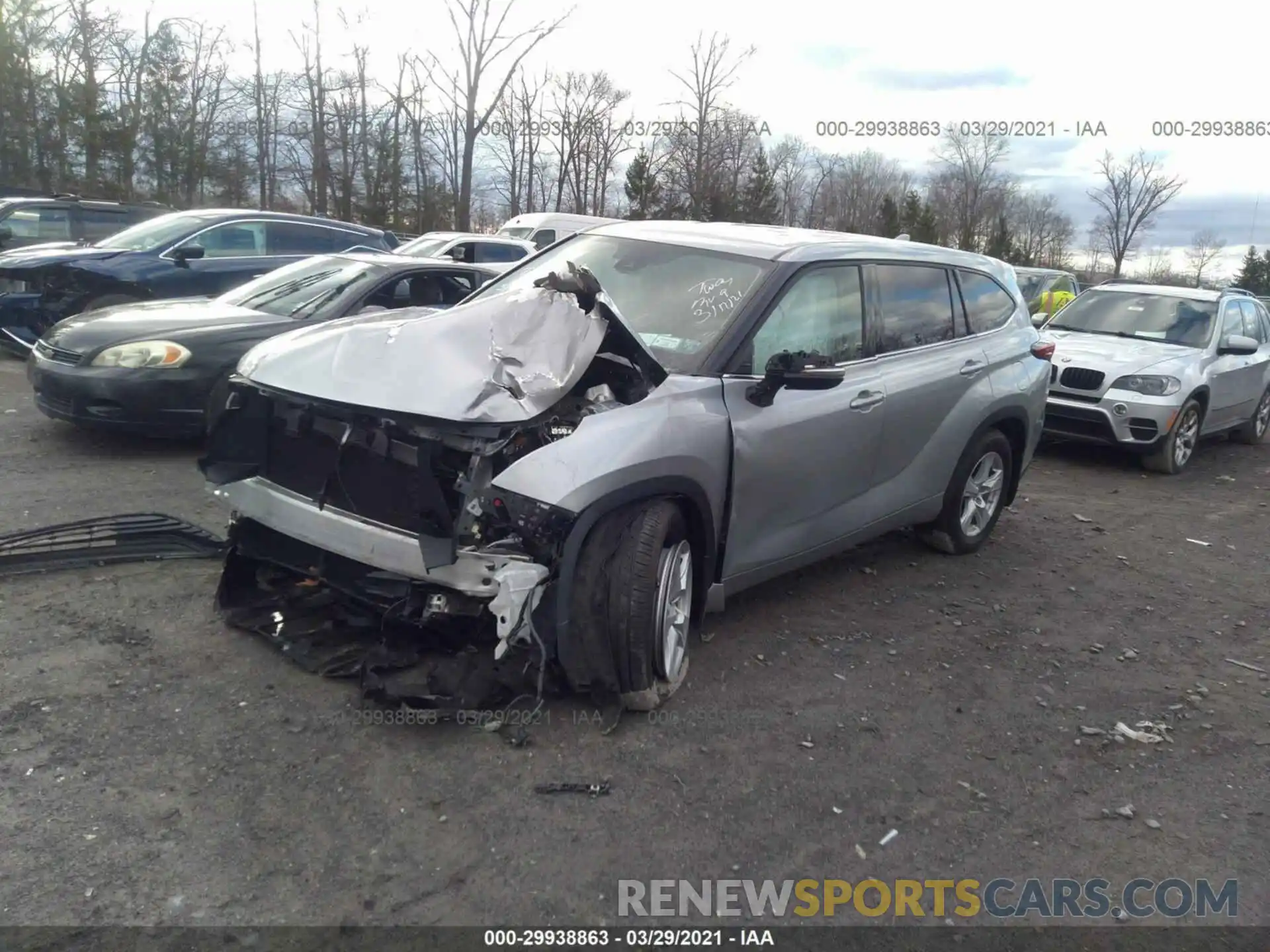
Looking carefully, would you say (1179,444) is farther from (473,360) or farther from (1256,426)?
(473,360)

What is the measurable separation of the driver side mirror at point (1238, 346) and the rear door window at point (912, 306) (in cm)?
590

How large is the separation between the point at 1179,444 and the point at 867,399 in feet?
21.1

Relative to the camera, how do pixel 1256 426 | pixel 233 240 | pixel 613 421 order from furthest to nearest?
pixel 1256 426 → pixel 233 240 → pixel 613 421

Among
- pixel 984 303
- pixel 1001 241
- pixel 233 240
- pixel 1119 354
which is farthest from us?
pixel 1001 241

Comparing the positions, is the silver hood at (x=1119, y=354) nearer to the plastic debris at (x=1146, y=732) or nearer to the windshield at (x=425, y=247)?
the plastic debris at (x=1146, y=732)

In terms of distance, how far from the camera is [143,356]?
648cm

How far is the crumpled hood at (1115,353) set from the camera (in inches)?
373

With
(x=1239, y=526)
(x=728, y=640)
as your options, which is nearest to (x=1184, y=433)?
(x=1239, y=526)

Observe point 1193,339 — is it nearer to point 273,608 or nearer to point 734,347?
point 734,347

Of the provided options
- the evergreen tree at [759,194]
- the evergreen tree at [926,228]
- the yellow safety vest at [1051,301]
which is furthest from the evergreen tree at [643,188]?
the yellow safety vest at [1051,301]

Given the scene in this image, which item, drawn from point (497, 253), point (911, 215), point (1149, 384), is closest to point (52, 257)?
point (497, 253)

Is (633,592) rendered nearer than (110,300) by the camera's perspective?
Yes

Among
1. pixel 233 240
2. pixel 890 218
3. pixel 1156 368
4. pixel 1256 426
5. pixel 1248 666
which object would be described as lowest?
pixel 1248 666

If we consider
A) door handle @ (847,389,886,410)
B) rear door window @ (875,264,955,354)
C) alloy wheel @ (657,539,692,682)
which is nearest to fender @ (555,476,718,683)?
alloy wheel @ (657,539,692,682)
